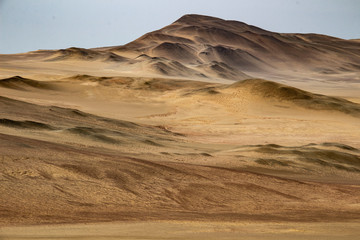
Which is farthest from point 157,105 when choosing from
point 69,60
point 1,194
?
point 69,60

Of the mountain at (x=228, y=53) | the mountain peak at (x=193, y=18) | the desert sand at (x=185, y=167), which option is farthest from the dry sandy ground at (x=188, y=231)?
the mountain peak at (x=193, y=18)

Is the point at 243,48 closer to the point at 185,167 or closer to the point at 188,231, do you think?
the point at 185,167

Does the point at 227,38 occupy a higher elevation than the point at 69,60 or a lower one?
higher

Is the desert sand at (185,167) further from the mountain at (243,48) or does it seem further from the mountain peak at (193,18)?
the mountain peak at (193,18)

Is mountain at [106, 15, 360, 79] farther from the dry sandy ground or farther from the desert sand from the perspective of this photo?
the dry sandy ground

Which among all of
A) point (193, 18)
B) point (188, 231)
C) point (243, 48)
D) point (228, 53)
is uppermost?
point (193, 18)

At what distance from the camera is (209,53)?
80.0 m

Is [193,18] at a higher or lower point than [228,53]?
higher

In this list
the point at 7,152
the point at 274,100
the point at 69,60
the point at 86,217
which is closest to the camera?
the point at 86,217

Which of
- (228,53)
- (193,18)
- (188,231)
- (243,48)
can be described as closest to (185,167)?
(188,231)

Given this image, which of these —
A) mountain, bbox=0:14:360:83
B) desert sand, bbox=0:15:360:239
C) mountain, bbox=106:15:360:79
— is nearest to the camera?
desert sand, bbox=0:15:360:239

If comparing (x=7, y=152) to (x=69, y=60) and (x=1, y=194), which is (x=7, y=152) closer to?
(x=1, y=194)

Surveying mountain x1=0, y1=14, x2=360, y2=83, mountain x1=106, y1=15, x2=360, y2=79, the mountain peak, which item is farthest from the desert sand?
the mountain peak

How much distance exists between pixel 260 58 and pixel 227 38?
9.24 metres
